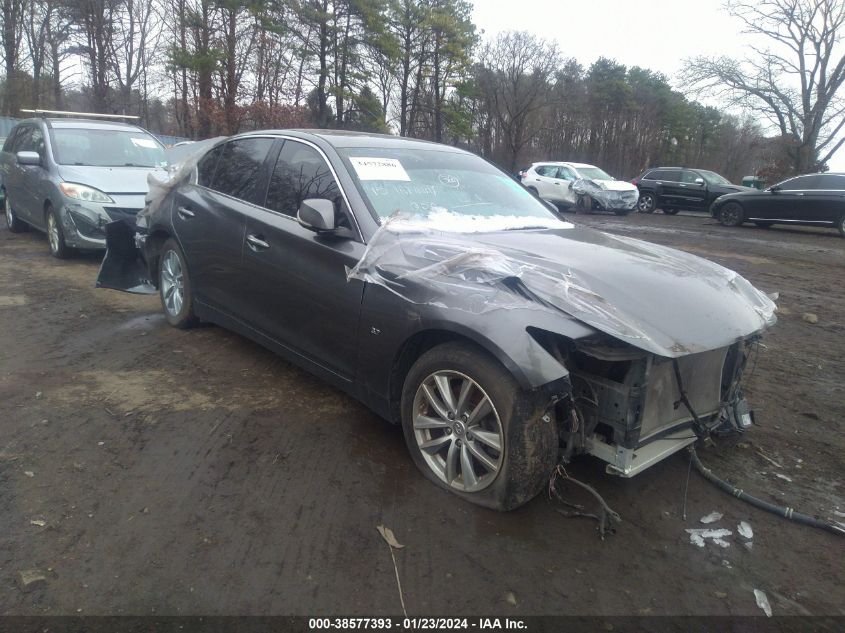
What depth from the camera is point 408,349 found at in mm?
3215

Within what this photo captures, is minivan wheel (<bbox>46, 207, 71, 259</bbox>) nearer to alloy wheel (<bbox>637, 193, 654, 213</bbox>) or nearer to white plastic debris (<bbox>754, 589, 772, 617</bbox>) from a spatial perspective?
white plastic debris (<bbox>754, 589, 772, 617</bbox>)

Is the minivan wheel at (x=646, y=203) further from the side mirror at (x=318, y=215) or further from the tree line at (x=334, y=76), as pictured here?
the side mirror at (x=318, y=215)

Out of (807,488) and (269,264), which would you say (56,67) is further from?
(807,488)

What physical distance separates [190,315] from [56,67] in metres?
32.3

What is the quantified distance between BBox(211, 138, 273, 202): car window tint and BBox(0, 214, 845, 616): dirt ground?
1.31m

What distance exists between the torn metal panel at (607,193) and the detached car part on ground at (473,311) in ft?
55.0

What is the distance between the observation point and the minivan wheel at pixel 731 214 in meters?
17.8

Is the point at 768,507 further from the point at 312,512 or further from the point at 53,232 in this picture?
the point at 53,232

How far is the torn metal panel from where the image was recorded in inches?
798

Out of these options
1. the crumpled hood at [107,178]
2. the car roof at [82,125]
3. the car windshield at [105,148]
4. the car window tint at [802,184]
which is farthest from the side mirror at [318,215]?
the car window tint at [802,184]

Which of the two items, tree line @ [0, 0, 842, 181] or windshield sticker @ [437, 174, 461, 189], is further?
tree line @ [0, 0, 842, 181]

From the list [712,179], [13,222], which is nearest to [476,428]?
[13,222]

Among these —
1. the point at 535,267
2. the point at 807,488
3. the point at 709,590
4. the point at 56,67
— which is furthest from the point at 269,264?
the point at 56,67

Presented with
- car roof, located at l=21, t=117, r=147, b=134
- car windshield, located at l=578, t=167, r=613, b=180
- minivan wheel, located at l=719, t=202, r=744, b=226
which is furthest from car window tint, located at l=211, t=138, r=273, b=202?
car windshield, located at l=578, t=167, r=613, b=180
